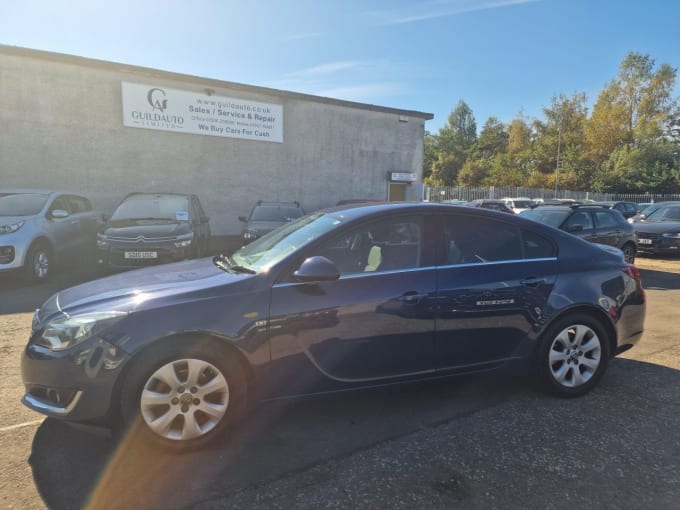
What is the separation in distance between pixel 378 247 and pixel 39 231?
23.7 feet

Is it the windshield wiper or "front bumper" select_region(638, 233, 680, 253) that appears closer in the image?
the windshield wiper

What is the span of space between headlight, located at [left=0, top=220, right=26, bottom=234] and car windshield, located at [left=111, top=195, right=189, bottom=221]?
59.8 inches

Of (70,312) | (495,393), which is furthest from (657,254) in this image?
(70,312)

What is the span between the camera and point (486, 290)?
319 centimetres

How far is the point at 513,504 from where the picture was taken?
223cm

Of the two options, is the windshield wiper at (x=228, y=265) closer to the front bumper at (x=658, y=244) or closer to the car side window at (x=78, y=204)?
the car side window at (x=78, y=204)

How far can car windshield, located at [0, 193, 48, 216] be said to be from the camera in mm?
7761

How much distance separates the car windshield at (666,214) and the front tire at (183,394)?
14394mm

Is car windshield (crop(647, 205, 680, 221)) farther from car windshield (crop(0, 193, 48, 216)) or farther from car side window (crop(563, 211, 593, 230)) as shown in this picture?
car windshield (crop(0, 193, 48, 216))

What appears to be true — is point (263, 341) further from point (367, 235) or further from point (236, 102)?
point (236, 102)

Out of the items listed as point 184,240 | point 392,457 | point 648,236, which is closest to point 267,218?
point 184,240

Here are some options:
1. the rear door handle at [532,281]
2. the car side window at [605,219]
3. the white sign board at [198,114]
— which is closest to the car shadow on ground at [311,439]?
the rear door handle at [532,281]

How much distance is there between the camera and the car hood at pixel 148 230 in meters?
7.57

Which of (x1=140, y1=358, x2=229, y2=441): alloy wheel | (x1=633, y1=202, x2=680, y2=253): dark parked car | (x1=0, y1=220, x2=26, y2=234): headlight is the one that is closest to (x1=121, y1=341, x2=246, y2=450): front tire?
(x1=140, y1=358, x2=229, y2=441): alloy wheel
